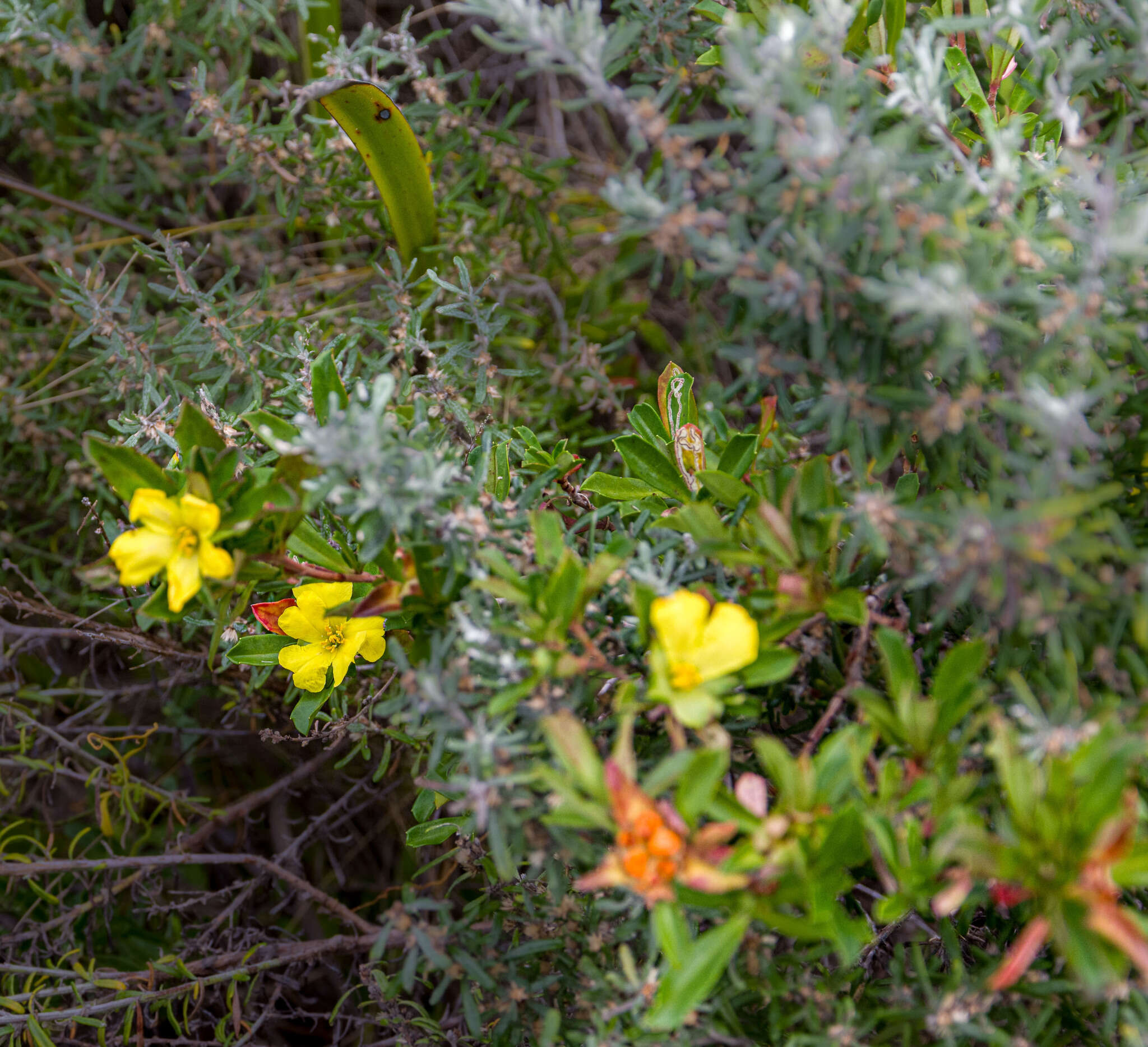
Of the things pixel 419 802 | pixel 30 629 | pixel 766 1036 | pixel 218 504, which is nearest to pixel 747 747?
pixel 766 1036

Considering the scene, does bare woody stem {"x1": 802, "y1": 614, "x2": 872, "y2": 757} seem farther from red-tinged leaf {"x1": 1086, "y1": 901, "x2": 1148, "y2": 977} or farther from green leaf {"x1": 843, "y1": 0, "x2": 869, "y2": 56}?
green leaf {"x1": 843, "y1": 0, "x2": 869, "y2": 56}

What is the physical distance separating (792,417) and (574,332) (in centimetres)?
85

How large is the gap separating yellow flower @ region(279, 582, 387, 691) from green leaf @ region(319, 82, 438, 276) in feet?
2.38

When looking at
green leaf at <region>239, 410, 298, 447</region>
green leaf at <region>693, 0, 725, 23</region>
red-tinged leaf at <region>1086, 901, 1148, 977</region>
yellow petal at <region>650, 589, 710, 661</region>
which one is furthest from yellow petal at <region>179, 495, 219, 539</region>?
green leaf at <region>693, 0, 725, 23</region>

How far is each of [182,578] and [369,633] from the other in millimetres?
229

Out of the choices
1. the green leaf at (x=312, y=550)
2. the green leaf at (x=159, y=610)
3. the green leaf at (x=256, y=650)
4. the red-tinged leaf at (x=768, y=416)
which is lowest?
the green leaf at (x=256, y=650)

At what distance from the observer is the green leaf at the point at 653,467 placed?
1.09 meters

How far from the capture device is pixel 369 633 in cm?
97

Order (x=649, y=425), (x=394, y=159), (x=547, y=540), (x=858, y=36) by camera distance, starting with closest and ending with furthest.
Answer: (x=547, y=540), (x=649, y=425), (x=858, y=36), (x=394, y=159)

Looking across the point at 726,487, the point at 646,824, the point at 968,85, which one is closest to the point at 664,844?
the point at 646,824

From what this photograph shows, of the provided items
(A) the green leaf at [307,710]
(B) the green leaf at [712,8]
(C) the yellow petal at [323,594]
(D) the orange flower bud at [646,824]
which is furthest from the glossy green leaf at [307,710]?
(B) the green leaf at [712,8]

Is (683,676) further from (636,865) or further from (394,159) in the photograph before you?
(394,159)

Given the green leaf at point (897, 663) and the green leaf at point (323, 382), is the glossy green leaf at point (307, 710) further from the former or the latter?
the green leaf at point (897, 663)

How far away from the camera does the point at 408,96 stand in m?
2.23
